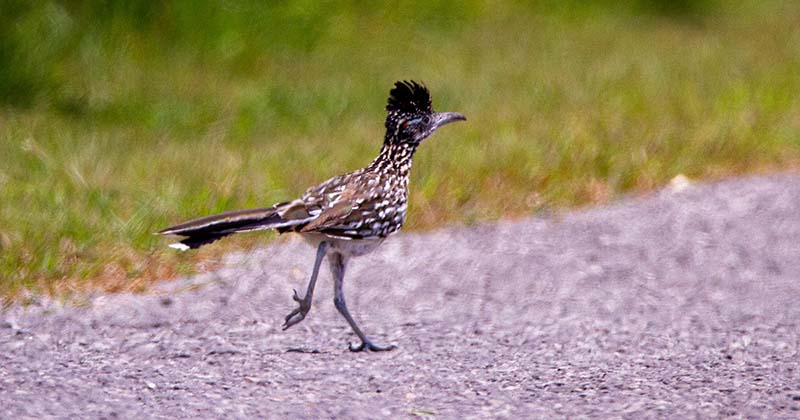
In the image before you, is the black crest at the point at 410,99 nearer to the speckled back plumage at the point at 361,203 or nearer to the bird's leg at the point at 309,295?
the speckled back plumage at the point at 361,203

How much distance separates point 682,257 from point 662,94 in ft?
18.2

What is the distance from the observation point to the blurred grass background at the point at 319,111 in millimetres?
8766

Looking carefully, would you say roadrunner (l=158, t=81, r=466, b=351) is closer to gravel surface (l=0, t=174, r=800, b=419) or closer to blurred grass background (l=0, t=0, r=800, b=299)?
gravel surface (l=0, t=174, r=800, b=419)

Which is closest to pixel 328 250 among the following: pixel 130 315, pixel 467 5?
pixel 130 315

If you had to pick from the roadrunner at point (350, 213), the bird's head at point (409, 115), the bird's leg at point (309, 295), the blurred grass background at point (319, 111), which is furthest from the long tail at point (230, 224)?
the blurred grass background at point (319, 111)

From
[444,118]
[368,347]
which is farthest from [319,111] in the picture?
[368,347]

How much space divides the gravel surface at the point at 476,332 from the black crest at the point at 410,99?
103 centimetres

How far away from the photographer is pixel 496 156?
34.8ft

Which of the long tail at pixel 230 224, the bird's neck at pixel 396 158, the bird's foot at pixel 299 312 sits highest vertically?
the bird's neck at pixel 396 158

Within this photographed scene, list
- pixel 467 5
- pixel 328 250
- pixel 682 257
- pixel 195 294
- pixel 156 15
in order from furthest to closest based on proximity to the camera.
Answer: pixel 467 5
pixel 156 15
pixel 682 257
pixel 195 294
pixel 328 250

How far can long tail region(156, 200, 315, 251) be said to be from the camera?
19.7 ft

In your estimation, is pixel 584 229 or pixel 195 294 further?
pixel 584 229

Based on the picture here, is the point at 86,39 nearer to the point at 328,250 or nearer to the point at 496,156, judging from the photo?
the point at 496,156

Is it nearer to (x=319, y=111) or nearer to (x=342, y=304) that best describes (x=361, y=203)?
(x=342, y=304)
